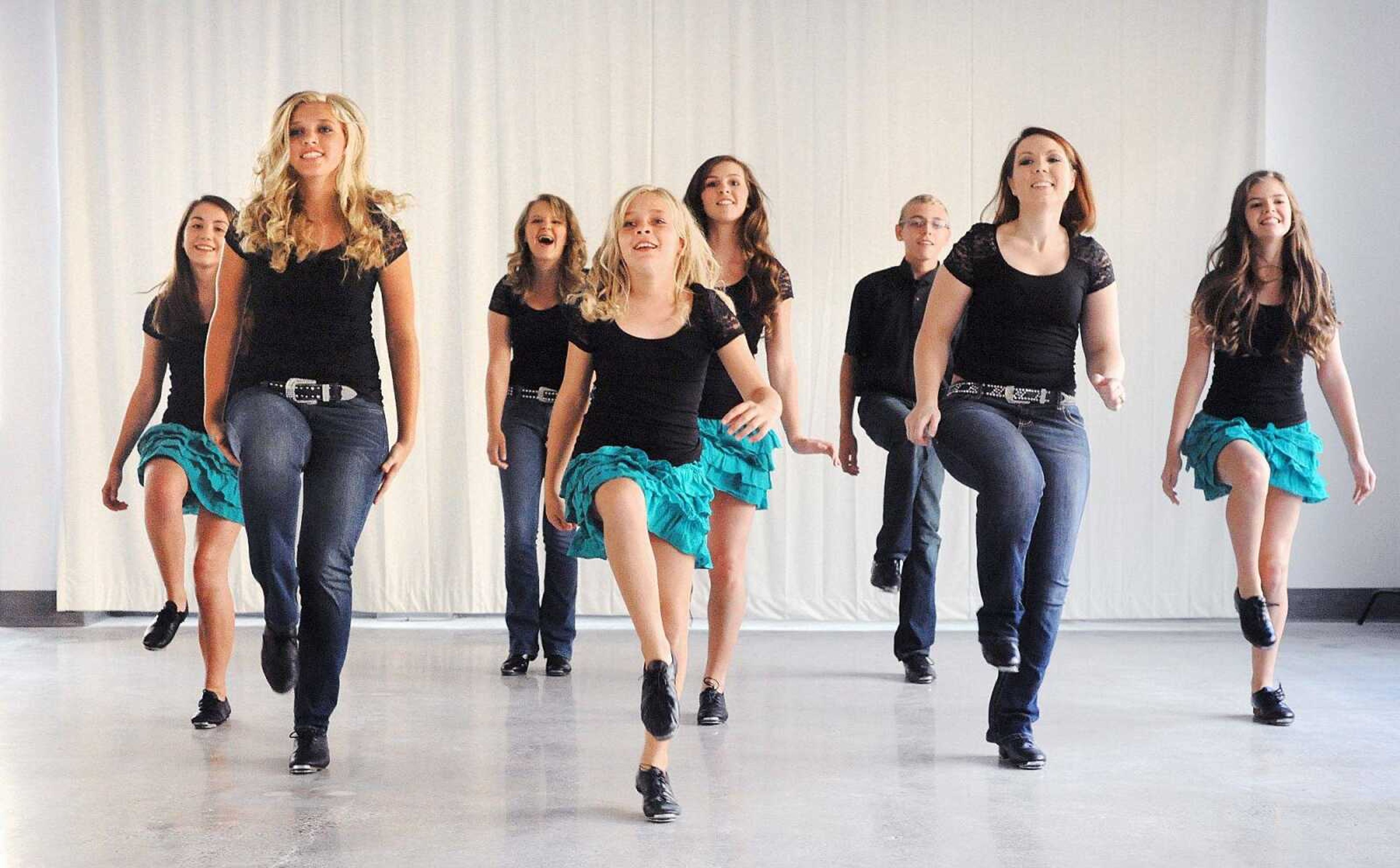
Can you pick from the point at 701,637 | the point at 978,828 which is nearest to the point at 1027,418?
the point at 978,828

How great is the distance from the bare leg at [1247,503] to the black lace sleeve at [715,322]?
1596 mm

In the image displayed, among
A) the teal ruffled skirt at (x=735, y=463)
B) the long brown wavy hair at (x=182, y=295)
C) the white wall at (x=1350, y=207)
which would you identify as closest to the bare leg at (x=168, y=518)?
the long brown wavy hair at (x=182, y=295)

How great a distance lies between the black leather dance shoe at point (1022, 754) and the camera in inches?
136

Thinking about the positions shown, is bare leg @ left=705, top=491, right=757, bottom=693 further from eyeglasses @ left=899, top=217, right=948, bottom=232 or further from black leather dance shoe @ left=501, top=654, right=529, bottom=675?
eyeglasses @ left=899, top=217, right=948, bottom=232

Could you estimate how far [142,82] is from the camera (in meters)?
6.22

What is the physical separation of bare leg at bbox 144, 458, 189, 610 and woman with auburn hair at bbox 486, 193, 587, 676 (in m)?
1.11

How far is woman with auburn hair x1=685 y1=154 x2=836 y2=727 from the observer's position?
12.9 ft

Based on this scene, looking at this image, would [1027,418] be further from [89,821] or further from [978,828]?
[89,821]

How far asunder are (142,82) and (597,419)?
159 inches

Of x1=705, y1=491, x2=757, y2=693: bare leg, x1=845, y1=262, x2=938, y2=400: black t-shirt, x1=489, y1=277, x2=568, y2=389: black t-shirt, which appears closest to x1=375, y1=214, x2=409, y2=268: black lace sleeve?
x1=705, y1=491, x2=757, y2=693: bare leg

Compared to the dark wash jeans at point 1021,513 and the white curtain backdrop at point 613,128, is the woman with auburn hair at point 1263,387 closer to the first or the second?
the dark wash jeans at point 1021,513

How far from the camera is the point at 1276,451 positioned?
3.98m

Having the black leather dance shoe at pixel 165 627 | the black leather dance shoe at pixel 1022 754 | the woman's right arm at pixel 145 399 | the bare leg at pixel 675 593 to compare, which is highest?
the woman's right arm at pixel 145 399

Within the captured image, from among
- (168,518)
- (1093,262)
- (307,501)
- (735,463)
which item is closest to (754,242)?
(735,463)
